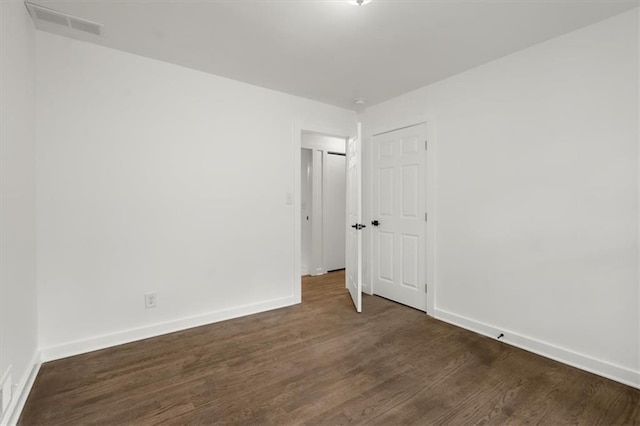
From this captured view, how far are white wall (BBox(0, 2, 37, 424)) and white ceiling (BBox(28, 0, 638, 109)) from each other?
1.27 feet

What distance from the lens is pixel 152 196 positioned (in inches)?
104

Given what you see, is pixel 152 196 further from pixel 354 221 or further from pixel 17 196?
pixel 354 221

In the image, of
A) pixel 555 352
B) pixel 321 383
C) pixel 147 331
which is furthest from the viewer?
pixel 147 331

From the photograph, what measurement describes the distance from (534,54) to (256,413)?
3.26 meters

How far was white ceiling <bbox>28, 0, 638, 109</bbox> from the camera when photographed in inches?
75.3

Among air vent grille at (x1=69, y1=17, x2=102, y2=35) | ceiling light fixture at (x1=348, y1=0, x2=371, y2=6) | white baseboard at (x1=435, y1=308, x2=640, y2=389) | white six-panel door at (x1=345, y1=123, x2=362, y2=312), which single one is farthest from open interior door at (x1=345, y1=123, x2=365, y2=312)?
air vent grille at (x1=69, y1=17, x2=102, y2=35)

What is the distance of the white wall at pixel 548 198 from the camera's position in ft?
6.54

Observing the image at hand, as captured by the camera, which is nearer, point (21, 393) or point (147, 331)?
point (21, 393)

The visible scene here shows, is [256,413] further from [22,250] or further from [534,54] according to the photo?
[534,54]

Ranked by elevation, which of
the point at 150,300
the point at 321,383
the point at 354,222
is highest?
the point at 354,222

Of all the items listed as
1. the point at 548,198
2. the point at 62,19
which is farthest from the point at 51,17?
the point at 548,198

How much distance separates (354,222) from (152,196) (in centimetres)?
217

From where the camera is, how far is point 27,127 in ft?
6.54

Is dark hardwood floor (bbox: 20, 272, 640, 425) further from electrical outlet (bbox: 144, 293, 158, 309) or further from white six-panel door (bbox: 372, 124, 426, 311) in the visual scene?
white six-panel door (bbox: 372, 124, 426, 311)
